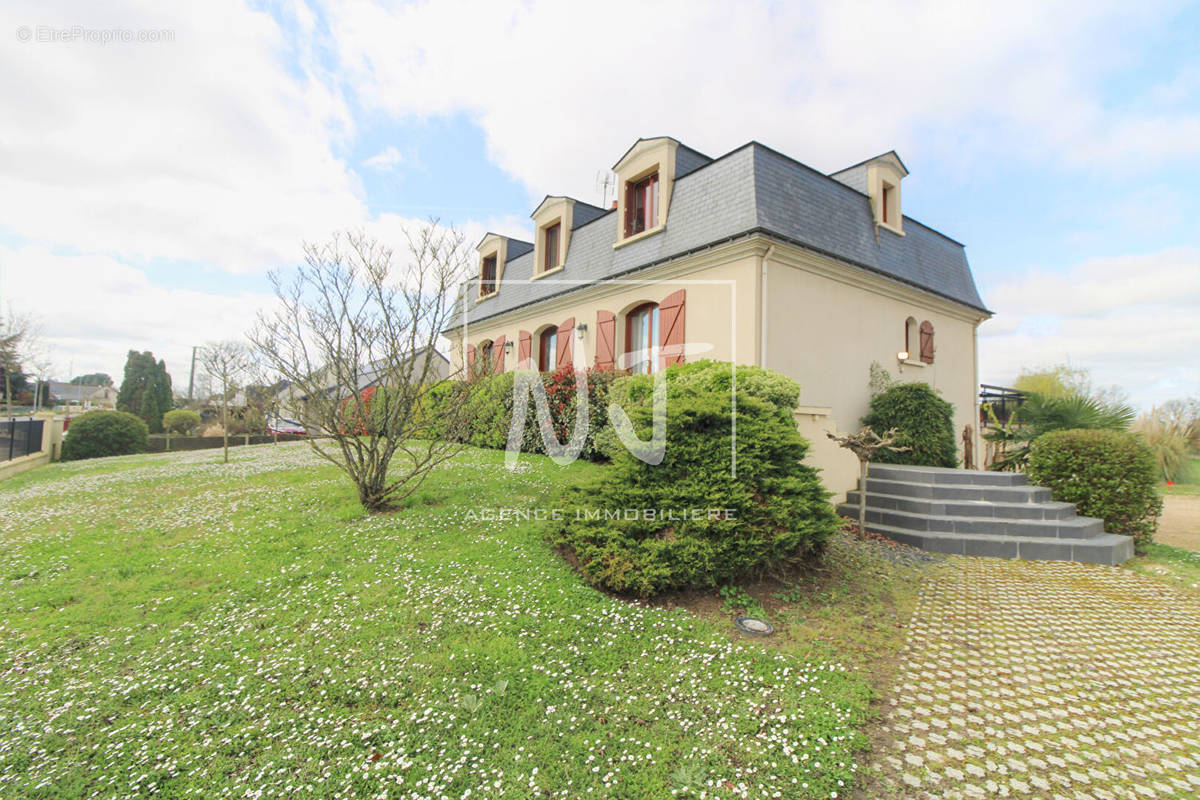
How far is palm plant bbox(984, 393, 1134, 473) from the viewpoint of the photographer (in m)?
8.13

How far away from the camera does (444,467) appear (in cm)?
836

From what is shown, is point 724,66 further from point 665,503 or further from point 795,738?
point 795,738

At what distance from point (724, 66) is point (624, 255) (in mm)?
3831

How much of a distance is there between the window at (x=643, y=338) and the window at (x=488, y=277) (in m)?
6.31

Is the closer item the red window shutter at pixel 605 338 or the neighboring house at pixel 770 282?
the neighboring house at pixel 770 282

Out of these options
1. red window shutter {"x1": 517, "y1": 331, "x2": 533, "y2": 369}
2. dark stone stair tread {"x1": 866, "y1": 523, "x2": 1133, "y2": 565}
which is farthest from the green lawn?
red window shutter {"x1": 517, "y1": 331, "x2": 533, "y2": 369}

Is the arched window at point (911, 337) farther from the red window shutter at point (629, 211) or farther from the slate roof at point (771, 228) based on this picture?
the red window shutter at point (629, 211)

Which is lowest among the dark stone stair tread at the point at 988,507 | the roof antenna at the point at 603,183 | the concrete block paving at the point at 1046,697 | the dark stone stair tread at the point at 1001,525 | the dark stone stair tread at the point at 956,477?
the concrete block paving at the point at 1046,697

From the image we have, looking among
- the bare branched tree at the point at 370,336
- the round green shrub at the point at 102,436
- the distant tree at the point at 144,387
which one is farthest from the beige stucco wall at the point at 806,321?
the distant tree at the point at 144,387

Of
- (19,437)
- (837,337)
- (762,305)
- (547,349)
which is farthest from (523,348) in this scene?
(19,437)

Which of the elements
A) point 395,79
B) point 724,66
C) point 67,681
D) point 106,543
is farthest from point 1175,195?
point 106,543

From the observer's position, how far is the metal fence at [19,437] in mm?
12047

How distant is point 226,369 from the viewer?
13375 mm

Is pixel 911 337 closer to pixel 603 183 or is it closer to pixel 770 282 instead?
pixel 770 282
